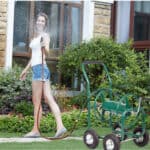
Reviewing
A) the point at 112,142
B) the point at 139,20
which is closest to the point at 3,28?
the point at 139,20

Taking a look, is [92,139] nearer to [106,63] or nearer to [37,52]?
[37,52]

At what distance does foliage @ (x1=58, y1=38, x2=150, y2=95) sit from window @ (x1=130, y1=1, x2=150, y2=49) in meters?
2.04

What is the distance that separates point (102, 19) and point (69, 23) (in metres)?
0.89

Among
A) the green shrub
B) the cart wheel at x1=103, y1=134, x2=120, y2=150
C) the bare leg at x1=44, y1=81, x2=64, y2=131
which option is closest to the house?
the green shrub

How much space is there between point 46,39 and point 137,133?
241 cm

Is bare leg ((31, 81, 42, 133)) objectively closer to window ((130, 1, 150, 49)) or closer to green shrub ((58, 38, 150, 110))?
green shrub ((58, 38, 150, 110))

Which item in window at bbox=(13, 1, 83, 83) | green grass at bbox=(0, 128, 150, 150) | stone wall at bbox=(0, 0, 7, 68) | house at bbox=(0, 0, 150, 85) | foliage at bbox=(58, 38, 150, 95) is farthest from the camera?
window at bbox=(13, 1, 83, 83)

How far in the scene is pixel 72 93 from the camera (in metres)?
13.4

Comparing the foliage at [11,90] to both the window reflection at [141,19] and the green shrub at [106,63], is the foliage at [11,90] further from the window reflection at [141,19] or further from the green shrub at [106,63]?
the window reflection at [141,19]

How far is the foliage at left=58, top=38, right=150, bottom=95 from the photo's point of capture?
12.2 metres

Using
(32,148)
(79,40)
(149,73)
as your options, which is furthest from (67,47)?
(32,148)

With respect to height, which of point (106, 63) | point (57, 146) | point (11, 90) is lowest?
point (57, 146)

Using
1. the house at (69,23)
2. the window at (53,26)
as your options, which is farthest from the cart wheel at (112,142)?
the window at (53,26)

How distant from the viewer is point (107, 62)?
1252cm
